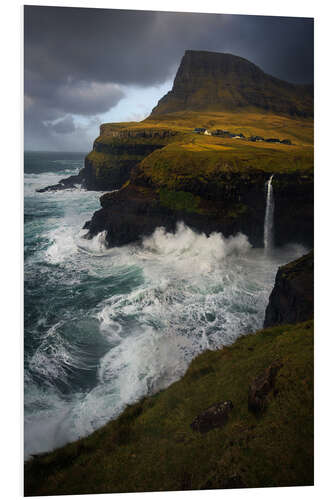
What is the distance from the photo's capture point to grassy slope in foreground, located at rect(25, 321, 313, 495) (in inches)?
160

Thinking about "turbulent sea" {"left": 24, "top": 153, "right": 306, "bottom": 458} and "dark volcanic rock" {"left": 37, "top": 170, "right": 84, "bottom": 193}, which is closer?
"turbulent sea" {"left": 24, "top": 153, "right": 306, "bottom": 458}

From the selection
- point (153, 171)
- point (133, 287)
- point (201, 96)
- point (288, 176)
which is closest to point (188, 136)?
point (201, 96)

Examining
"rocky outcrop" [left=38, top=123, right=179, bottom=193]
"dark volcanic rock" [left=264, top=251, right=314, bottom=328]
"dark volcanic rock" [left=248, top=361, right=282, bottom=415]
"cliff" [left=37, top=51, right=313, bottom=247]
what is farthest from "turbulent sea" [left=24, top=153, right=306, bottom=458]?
"dark volcanic rock" [left=248, top=361, right=282, bottom=415]

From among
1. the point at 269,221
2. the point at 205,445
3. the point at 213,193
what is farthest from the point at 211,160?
the point at 205,445

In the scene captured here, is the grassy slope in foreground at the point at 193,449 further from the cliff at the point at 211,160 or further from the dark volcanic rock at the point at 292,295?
the cliff at the point at 211,160

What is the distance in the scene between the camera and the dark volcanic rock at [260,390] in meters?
4.22

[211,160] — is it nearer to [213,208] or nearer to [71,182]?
[213,208]

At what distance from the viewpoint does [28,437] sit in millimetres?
4605

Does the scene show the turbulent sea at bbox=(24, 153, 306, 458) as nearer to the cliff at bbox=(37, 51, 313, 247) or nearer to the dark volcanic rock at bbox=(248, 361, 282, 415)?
the cliff at bbox=(37, 51, 313, 247)

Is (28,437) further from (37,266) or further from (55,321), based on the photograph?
(37,266)

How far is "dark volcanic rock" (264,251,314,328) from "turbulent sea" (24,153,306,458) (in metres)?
0.37

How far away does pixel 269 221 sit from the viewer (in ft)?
25.2

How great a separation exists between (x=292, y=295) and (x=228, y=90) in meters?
4.87

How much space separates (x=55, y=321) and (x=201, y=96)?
234 inches
